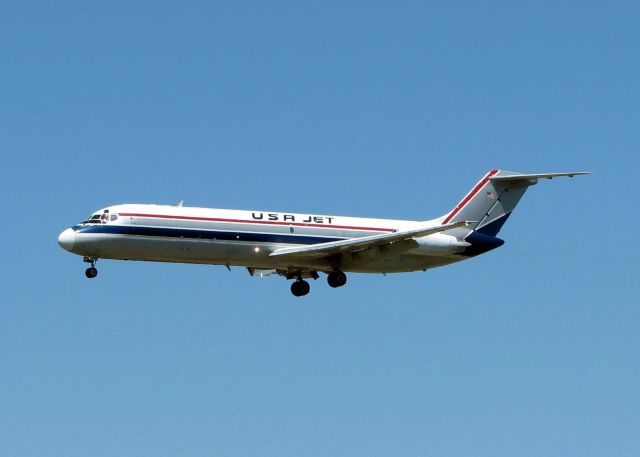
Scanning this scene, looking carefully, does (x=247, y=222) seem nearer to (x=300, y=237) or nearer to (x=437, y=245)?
(x=300, y=237)

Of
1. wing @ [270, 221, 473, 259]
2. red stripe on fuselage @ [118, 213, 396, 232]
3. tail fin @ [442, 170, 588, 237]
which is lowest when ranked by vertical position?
wing @ [270, 221, 473, 259]

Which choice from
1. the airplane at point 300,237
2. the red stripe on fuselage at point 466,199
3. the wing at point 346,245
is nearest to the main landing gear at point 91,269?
the airplane at point 300,237

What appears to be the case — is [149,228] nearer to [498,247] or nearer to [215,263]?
[215,263]

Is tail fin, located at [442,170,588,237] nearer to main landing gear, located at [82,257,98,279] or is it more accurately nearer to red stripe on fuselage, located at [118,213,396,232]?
red stripe on fuselage, located at [118,213,396,232]

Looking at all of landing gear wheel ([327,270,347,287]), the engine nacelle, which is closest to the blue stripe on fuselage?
landing gear wheel ([327,270,347,287])

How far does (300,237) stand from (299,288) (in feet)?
11.9

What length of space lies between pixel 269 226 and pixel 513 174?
46.1ft

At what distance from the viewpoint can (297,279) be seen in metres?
68.2

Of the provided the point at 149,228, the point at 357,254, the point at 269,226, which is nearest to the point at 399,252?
the point at 357,254

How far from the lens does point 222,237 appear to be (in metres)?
63.2

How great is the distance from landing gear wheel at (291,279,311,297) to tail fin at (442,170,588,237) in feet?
26.6

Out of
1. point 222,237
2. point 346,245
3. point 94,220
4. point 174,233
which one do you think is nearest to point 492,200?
point 346,245

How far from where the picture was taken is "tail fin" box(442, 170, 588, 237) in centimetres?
6981

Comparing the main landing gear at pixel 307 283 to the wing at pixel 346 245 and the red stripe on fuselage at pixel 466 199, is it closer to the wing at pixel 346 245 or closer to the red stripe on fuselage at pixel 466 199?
the wing at pixel 346 245
